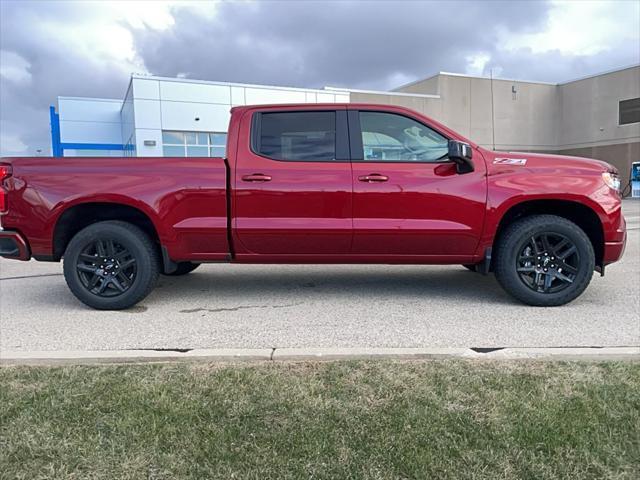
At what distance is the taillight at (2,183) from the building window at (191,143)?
69.4 ft

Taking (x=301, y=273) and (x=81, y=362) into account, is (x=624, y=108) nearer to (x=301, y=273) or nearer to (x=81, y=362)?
(x=301, y=273)

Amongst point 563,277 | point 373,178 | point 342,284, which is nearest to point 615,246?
point 563,277

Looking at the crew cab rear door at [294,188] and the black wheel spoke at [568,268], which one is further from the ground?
the crew cab rear door at [294,188]

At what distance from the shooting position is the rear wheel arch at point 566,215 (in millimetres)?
4836

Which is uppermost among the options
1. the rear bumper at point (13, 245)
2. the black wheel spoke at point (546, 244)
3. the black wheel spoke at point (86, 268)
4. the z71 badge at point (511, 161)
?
the z71 badge at point (511, 161)

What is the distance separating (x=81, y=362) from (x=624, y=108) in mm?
40821

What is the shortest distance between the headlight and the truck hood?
1.9 inches

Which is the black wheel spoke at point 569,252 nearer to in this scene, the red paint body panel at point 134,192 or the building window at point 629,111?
the red paint body panel at point 134,192

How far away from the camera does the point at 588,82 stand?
1495 inches

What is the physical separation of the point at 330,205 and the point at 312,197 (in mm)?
181

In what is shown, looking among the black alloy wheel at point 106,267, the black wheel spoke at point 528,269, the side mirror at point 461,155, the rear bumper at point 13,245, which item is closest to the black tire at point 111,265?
the black alloy wheel at point 106,267

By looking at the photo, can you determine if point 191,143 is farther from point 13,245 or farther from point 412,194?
point 412,194

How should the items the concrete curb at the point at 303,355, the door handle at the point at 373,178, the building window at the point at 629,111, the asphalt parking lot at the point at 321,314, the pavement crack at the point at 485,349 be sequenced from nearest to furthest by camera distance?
the concrete curb at the point at 303,355, the pavement crack at the point at 485,349, the asphalt parking lot at the point at 321,314, the door handle at the point at 373,178, the building window at the point at 629,111

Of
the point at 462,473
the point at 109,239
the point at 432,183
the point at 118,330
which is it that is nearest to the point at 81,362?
the point at 118,330
